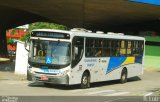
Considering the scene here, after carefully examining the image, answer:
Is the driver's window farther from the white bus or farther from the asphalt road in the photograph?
the asphalt road

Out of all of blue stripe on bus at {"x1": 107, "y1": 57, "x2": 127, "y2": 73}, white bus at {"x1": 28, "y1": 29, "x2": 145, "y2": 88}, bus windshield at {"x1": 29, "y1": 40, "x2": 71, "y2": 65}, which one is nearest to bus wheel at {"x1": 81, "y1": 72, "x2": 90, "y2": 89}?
white bus at {"x1": 28, "y1": 29, "x2": 145, "y2": 88}

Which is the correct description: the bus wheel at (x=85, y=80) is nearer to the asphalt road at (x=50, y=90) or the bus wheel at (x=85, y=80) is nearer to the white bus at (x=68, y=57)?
the white bus at (x=68, y=57)

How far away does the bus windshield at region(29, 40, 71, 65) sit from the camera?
1998cm

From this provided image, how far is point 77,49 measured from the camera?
807 inches

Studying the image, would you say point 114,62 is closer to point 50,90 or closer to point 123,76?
point 123,76

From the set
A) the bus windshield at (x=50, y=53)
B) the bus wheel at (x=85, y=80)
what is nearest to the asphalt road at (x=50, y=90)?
the bus wheel at (x=85, y=80)

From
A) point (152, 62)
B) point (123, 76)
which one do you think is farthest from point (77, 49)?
point (152, 62)

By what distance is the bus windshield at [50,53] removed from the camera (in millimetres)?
19984

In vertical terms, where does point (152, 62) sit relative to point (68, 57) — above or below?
below

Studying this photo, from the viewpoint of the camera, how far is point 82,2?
3934 centimetres

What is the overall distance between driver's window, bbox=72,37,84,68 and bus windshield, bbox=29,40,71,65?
0.33m

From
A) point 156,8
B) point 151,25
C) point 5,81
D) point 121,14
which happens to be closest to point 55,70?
point 5,81

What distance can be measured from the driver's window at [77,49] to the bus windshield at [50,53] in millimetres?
328

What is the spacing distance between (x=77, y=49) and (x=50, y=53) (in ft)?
3.98
